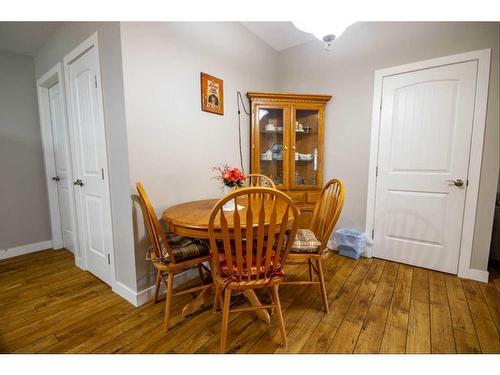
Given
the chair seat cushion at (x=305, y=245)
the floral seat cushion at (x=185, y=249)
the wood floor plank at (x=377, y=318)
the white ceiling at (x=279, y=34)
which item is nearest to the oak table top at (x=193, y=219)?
the floral seat cushion at (x=185, y=249)

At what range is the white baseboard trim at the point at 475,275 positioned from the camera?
6.32ft

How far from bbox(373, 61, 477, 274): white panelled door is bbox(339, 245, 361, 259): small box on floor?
10.5 inches

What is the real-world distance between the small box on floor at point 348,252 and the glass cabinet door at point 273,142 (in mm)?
967

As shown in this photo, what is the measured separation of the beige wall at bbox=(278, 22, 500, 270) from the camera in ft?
6.07

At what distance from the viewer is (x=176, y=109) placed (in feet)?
5.88

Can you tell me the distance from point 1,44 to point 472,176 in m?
4.74

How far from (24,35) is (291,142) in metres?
2.83

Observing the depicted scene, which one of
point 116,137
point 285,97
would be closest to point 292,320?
point 116,137

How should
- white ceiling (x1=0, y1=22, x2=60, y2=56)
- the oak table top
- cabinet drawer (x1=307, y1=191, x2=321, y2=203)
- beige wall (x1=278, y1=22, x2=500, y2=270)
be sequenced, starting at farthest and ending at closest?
cabinet drawer (x1=307, y1=191, x2=321, y2=203), white ceiling (x1=0, y1=22, x2=60, y2=56), beige wall (x1=278, y1=22, x2=500, y2=270), the oak table top

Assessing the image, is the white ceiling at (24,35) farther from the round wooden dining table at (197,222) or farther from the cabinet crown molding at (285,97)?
the round wooden dining table at (197,222)

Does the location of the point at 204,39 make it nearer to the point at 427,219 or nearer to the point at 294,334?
the point at 294,334

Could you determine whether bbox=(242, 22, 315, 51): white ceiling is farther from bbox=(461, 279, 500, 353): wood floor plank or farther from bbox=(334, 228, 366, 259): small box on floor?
bbox=(461, 279, 500, 353): wood floor plank

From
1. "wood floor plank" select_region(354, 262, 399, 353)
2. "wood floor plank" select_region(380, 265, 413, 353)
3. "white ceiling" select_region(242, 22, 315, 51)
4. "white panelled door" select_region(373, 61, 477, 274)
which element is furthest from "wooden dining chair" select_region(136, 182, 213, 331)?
"white ceiling" select_region(242, 22, 315, 51)

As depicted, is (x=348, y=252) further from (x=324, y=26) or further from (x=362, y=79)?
(x=324, y=26)
